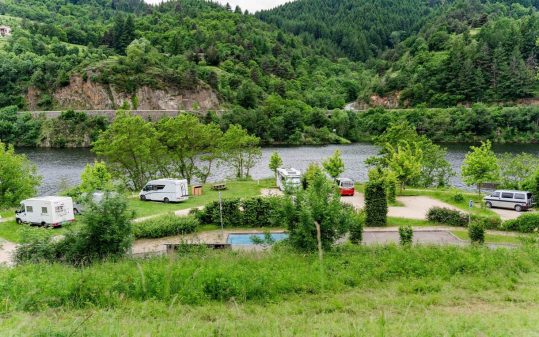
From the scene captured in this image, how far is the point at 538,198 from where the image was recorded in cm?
2802

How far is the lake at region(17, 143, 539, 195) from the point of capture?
47.8 meters

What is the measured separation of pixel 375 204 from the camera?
78.0ft

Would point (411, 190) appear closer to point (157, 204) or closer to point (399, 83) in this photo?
point (157, 204)

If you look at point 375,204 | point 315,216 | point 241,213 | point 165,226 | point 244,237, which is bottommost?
point 244,237

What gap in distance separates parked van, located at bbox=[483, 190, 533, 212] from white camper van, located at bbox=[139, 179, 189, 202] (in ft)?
72.3

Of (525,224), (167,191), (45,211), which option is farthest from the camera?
(167,191)

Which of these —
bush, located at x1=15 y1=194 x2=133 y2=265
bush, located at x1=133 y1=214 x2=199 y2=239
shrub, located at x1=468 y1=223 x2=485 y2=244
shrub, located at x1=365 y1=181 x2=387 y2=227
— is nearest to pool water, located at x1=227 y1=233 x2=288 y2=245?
bush, located at x1=133 y1=214 x2=199 y2=239

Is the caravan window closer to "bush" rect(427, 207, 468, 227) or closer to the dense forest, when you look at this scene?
"bush" rect(427, 207, 468, 227)

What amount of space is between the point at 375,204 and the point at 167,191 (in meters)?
15.4

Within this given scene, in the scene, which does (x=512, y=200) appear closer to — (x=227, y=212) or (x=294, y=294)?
(x=227, y=212)

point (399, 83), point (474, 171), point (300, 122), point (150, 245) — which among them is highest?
point (399, 83)

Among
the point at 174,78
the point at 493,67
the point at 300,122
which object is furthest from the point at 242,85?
the point at 493,67

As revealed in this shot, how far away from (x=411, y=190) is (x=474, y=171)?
5.22m

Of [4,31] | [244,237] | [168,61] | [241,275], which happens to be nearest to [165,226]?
[244,237]
